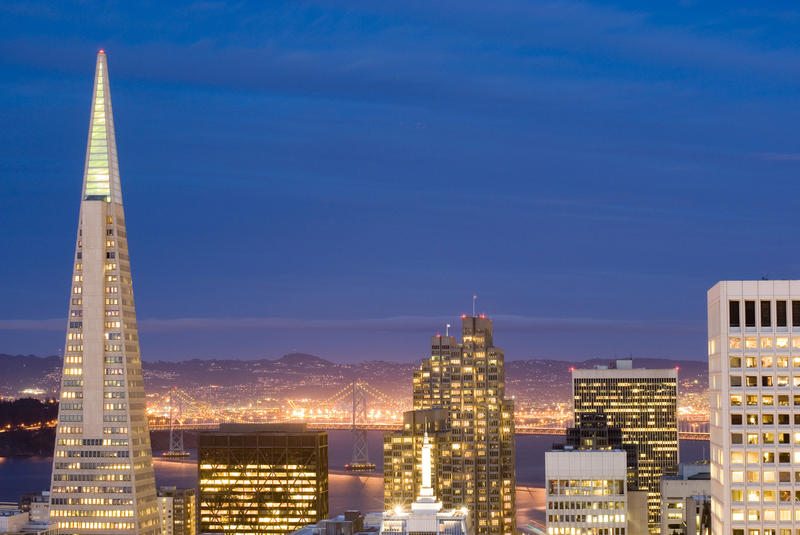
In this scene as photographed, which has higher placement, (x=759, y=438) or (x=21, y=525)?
(x=759, y=438)

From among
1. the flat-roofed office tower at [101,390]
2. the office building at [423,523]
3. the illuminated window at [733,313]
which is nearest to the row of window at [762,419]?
the illuminated window at [733,313]

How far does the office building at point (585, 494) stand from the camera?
145 m

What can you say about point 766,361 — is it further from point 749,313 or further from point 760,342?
point 749,313

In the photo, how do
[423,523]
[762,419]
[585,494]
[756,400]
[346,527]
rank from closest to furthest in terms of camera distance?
[762,419] < [756,400] < [423,523] < [585,494] < [346,527]

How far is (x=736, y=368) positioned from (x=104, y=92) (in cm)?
10911

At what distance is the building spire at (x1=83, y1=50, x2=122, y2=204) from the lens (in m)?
177

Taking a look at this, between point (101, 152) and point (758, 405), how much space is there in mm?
108673

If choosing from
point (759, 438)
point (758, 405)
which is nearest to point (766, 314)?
point (758, 405)

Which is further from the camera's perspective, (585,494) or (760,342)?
(585,494)

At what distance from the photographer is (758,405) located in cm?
9238

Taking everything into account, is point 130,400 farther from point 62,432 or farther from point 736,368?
point 736,368

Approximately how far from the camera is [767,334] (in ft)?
304

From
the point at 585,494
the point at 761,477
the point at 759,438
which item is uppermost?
the point at 759,438

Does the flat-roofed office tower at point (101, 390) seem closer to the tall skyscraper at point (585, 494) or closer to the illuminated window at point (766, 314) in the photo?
the tall skyscraper at point (585, 494)
